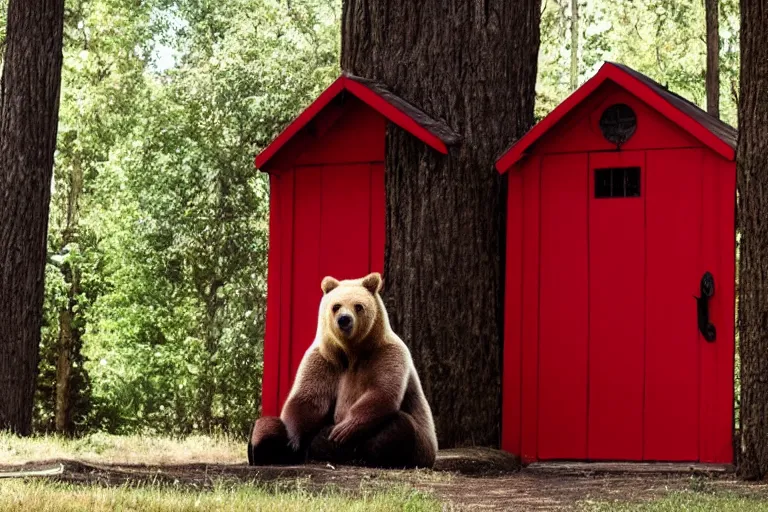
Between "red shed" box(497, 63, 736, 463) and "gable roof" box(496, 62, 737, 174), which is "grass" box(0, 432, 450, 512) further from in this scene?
"gable roof" box(496, 62, 737, 174)

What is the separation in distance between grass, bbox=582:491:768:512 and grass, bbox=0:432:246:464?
4370 mm

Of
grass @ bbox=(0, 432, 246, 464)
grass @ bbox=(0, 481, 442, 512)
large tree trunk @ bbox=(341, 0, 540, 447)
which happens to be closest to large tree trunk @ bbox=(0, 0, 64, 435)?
grass @ bbox=(0, 432, 246, 464)

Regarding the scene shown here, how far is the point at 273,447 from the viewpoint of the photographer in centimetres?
819

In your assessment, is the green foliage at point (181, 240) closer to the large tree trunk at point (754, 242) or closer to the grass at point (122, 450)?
the grass at point (122, 450)

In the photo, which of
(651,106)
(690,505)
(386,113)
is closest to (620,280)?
(651,106)

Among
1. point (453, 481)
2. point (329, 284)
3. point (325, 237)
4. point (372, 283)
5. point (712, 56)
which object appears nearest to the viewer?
point (453, 481)

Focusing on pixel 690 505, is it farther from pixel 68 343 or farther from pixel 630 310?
pixel 68 343

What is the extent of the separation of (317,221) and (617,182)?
8.10ft

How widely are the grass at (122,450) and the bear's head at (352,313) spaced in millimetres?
2538

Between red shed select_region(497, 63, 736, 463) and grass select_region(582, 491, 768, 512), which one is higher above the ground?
red shed select_region(497, 63, 736, 463)

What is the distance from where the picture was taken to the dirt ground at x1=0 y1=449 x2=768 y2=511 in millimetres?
6980

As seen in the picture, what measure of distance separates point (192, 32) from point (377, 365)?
58.2 ft

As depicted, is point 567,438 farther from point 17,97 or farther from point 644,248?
point 17,97

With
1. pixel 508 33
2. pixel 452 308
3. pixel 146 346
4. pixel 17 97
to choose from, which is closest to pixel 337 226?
pixel 452 308
